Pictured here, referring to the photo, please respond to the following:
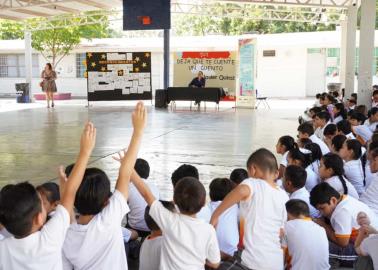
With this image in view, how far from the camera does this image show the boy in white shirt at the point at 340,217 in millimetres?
3098

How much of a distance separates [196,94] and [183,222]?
544 inches

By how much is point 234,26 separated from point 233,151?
26.7m

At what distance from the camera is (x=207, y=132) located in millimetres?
10141

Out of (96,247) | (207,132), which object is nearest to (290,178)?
(96,247)

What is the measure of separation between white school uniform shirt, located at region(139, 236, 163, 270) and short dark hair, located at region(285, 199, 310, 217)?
32.2 inches

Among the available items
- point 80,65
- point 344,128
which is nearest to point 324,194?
point 344,128

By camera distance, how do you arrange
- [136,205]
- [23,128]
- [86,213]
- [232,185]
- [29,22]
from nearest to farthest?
[86,213]
[232,185]
[136,205]
[23,128]
[29,22]

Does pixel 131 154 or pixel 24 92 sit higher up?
pixel 131 154

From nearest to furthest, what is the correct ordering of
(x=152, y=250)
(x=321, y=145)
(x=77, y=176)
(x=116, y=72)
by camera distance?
(x=77, y=176) < (x=152, y=250) < (x=321, y=145) < (x=116, y=72)

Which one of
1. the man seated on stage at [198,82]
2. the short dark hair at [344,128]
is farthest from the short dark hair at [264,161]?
the man seated on stage at [198,82]

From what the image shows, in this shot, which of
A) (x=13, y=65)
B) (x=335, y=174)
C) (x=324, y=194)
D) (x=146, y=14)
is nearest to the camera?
(x=324, y=194)

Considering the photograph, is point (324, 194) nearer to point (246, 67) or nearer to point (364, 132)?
point (364, 132)

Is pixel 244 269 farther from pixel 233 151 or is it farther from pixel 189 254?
pixel 233 151

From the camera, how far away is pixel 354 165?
14.3 feet
